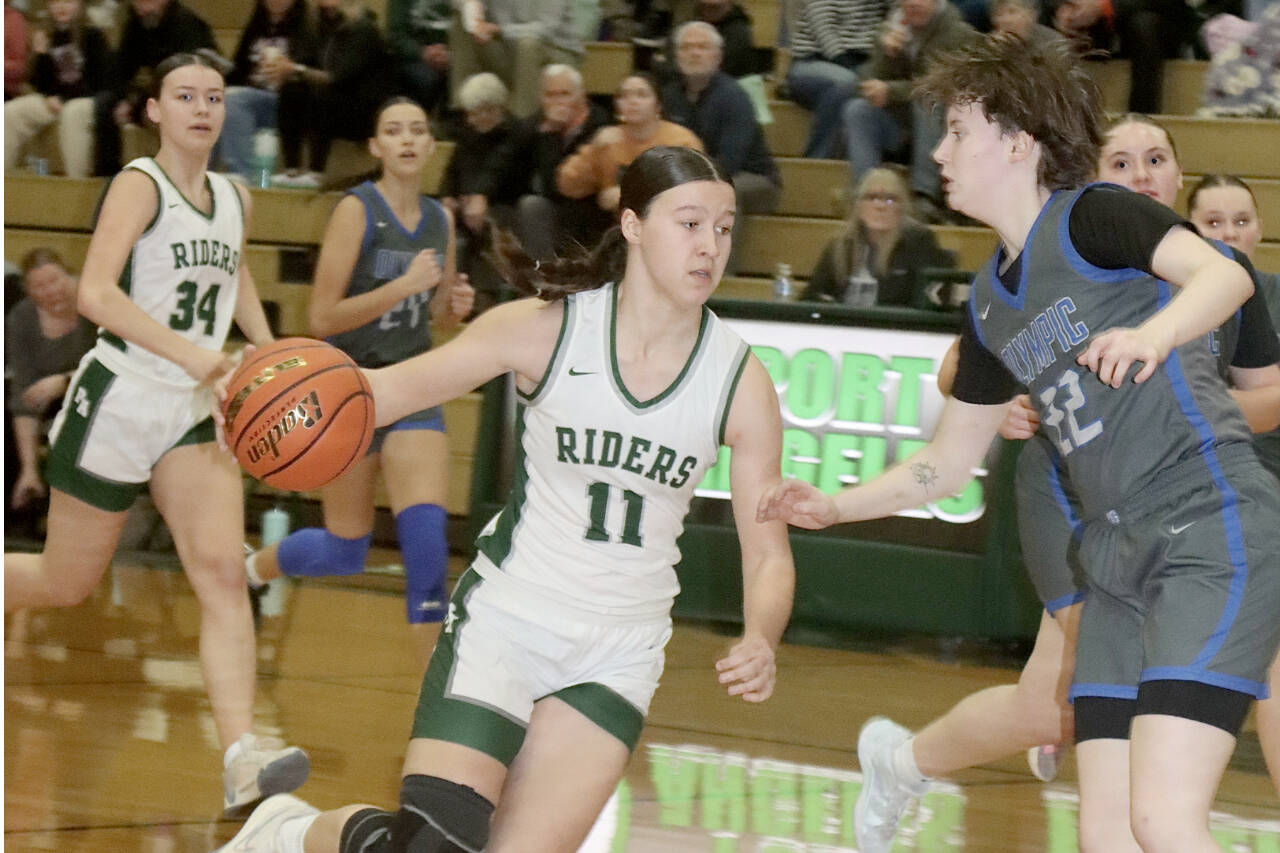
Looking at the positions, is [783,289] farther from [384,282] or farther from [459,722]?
[459,722]

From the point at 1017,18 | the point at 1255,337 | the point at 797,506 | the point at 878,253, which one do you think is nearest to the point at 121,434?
the point at 797,506

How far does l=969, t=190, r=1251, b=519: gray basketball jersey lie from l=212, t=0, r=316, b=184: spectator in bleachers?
8356 millimetres

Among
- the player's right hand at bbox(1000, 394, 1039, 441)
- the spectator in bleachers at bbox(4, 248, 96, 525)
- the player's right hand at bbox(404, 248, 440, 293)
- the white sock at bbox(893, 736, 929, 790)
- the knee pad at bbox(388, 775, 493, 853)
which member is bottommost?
the spectator in bleachers at bbox(4, 248, 96, 525)

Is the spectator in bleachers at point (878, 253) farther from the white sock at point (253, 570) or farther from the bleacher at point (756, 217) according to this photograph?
the white sock at point (253, 570)

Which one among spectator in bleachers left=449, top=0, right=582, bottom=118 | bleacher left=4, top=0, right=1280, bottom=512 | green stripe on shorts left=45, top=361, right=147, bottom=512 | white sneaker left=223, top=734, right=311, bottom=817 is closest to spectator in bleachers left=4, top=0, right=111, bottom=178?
bleacher left=4, top=0, right=1280, bottom=512

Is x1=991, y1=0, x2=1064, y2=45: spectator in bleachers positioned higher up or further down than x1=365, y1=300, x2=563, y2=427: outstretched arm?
higher up

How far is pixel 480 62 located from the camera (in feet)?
34.1

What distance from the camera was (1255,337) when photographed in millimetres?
3328

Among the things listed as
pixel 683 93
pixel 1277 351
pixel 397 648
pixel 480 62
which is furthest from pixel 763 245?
pixel 1277 351

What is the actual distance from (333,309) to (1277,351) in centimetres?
290

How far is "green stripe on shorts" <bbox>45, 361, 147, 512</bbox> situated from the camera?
4.59m

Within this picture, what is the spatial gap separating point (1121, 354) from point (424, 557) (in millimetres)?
2856

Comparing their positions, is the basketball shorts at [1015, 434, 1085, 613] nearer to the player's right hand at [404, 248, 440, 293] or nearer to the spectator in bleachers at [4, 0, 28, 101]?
the player's right hand at [404, 248, 440, 293]

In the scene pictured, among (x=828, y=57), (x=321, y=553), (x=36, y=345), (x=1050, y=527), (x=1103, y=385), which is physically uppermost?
(x=1103, y=385)
